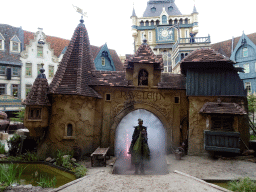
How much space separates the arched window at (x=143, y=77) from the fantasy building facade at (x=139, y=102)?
6 centimetres

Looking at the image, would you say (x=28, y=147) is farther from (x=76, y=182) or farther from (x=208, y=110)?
(x=208, y=110)

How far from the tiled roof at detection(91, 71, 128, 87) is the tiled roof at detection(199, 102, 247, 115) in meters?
4.75

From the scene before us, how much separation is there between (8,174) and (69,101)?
4315 millimetres

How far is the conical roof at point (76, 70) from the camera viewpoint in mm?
10101

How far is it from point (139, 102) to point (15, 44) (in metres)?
20.9

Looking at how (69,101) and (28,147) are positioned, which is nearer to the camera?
(69,101)

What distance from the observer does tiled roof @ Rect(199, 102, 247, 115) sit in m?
9.35

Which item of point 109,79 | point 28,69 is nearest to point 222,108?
point 109,79

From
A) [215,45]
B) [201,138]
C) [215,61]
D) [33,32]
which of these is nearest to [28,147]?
[201,138]

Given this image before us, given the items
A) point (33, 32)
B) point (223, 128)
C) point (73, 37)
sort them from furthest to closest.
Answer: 1. point (33, 32)
2. point (73, 37)
3. point (223, 128)

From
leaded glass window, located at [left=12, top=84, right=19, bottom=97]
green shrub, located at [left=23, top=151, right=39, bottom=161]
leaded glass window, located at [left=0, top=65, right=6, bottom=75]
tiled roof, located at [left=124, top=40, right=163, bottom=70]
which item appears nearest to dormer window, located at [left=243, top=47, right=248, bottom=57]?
tiled roof, located at [left=124, top=40, right=163, bottom=70]

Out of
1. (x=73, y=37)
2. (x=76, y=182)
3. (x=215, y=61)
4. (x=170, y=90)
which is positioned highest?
(x=73, y=37)

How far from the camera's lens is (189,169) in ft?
27.7

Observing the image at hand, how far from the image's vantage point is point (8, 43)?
23203mm
